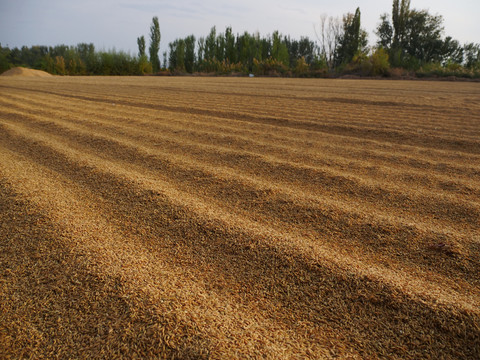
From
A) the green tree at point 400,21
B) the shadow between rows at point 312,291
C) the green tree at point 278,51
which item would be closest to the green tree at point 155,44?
the green tree at point 278,51

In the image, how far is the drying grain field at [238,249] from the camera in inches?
34.1

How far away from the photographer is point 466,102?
470cm

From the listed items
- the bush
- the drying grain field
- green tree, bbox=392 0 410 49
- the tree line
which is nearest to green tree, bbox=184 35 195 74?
the tree line

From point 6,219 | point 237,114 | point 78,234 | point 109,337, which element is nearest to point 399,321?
point 109,337

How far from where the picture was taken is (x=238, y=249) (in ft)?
4.08

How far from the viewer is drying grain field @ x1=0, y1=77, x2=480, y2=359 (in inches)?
34.1

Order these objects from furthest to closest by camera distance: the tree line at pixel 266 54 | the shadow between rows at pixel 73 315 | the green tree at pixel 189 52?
the green tree at pixel 189 52 < the tree line at pixel 266 54 < the shadow between rows at pixel 73 315

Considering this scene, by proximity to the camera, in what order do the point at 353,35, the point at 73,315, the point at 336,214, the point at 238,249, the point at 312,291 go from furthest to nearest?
the point at 353,35, the point at 336,214, the point at 238,249, the point at 312,291, the point at 73,315

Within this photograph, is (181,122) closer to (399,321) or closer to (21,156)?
(21,156)

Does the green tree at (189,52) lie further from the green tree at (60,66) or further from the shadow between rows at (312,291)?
the shadow between rows at (312,291)

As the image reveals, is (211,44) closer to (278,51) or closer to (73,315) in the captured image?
(278,51)

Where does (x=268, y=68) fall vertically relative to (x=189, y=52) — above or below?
below

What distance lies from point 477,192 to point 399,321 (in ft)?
3.99

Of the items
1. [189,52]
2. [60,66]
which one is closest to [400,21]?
[189,52]
